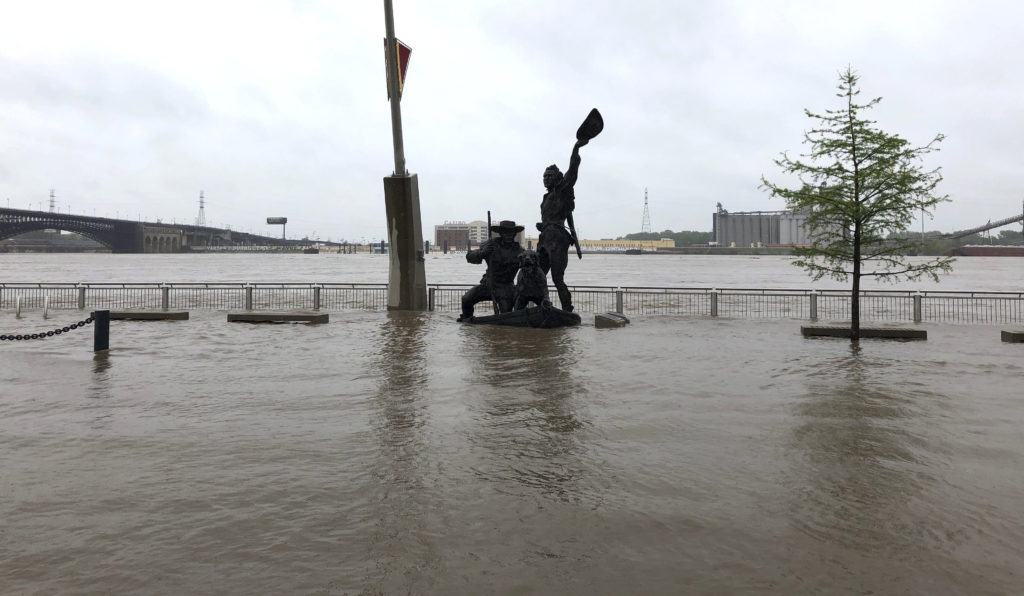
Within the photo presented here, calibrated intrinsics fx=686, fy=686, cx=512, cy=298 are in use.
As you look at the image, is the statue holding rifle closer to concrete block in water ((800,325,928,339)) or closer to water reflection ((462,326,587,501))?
water reflection ((462,326,587,501))

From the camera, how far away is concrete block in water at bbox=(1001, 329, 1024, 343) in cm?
1487

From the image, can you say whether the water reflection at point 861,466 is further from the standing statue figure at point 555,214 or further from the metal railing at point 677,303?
the metal railing at point 677,303

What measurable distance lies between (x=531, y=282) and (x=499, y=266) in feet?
3.23

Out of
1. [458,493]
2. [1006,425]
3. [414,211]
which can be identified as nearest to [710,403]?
[1006,425]

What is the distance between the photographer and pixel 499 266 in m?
17.9

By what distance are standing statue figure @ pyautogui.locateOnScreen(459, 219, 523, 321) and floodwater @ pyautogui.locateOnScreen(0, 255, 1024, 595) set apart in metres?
6.74

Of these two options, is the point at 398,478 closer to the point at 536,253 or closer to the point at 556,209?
the point at 536,253

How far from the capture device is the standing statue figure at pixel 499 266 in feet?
58.0

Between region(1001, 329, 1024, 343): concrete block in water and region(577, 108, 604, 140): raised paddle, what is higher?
region(577, 108, 604, 140): raised paddle

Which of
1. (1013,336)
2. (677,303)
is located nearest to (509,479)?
(1013,336)

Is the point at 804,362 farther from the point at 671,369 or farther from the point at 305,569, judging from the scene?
the point at 305,569

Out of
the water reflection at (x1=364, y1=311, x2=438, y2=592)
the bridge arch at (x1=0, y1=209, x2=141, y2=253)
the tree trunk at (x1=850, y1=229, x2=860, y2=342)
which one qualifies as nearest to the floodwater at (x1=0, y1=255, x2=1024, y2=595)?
the water reflection at (x1=364, y1=311, x2=438, y2=592)

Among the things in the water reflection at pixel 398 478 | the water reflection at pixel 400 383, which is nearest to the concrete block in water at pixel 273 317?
the water reflection at pixel 400 383

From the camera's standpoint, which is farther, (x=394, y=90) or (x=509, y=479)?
(x=394, y=90)
